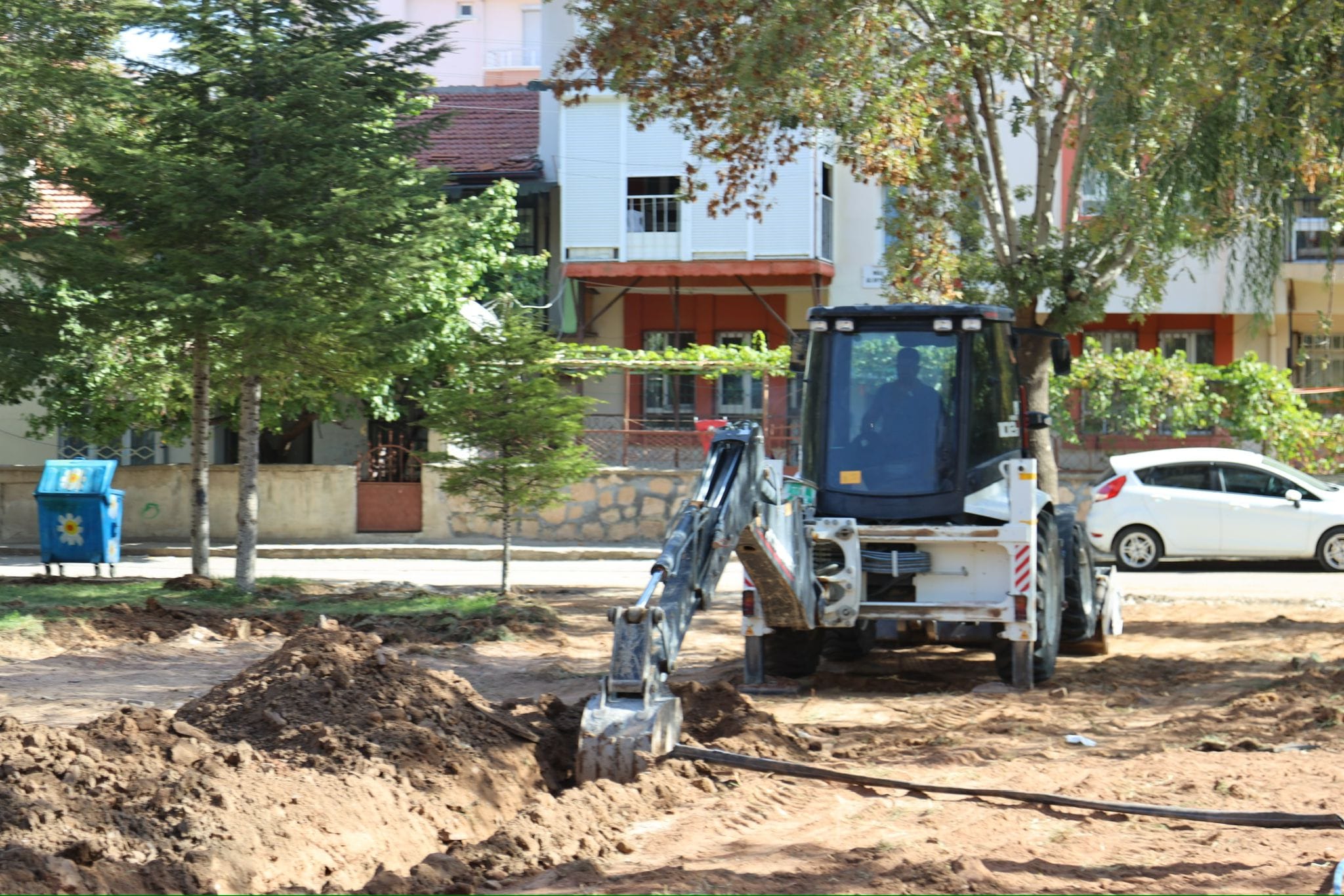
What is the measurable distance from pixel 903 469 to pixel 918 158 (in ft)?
19.2

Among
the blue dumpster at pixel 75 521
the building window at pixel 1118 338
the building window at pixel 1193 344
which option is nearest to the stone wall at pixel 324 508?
the blue dumpster at pixel 75 521

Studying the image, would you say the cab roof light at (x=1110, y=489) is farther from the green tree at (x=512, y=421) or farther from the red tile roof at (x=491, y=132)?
the red tile roof at (x=491, y=132)

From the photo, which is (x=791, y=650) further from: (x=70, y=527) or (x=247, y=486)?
Answer: (x=70, y=527)

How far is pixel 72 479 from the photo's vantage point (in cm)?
1855

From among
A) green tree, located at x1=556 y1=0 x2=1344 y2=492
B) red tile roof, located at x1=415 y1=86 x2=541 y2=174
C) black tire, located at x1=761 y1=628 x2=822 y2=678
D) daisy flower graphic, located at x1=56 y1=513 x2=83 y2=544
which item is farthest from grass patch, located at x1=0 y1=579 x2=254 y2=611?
red tile roof, located at x1=415 y1=86 x2=541 y2=174

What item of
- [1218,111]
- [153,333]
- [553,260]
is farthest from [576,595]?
[553,260]

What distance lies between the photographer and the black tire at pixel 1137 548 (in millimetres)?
20062

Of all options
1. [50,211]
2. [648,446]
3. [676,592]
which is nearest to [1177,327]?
[648,446]

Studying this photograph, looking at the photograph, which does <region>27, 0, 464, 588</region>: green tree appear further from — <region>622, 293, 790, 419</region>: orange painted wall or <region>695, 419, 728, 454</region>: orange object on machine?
<region>622, 293, 790, 419</region>: orange painted wall

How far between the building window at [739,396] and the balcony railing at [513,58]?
24.7 meters

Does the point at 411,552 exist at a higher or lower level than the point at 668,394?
lower

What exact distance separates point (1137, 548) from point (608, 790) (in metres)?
15.4

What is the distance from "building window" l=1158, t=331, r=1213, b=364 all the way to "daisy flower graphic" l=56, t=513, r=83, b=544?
75.3 ft

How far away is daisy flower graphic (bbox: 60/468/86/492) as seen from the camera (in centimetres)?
1839
